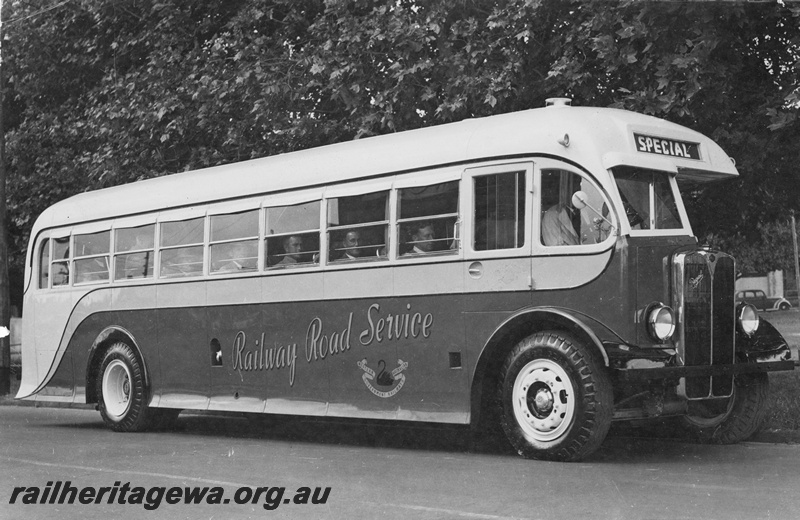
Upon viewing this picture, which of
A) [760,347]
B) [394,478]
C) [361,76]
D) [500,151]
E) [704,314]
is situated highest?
[361,76]

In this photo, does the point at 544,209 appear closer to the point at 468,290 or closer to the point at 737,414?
the point at 468,290

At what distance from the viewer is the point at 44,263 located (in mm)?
16078

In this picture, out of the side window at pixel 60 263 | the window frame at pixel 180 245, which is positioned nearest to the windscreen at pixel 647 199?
the window frame at pixel 180 245

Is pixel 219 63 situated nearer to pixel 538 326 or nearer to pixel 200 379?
pixel 200 379

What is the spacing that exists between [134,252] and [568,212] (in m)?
6.46

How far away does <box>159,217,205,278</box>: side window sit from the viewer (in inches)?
535

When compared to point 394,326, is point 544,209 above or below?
above

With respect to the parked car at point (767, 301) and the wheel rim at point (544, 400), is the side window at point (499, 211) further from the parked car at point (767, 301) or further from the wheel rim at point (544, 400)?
the parked car at point (767, 301)

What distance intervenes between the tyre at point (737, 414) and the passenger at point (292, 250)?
14.1ft

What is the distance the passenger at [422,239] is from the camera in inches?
434

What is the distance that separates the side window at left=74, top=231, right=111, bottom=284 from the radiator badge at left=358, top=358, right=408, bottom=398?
485cm

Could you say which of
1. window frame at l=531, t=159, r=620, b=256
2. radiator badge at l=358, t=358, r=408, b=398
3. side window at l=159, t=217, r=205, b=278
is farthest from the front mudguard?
side window at l=159, t=217, r=205, b=278

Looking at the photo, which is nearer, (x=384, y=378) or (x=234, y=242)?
(x=384, y=378)

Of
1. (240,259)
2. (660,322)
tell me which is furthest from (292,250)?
(660,322)
